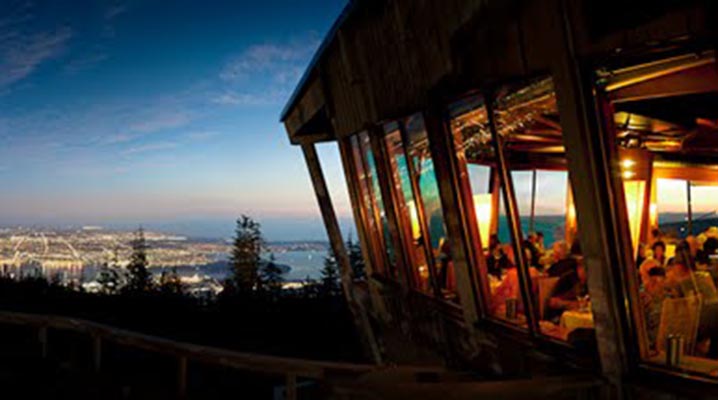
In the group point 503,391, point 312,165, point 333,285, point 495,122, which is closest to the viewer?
point 503,391

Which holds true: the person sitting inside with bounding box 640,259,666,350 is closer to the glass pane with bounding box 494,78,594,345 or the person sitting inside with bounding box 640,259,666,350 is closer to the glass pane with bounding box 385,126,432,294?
the glass pane with bounding box 494,78,594,345

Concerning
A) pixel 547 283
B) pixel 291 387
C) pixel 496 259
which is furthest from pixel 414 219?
pixel 291 387

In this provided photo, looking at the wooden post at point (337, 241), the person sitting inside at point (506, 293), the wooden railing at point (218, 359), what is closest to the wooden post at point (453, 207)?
the person sitting inside at point (506, 293)

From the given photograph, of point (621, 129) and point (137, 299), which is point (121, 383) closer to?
point (621, 129)

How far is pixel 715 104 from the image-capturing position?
6.88 meters

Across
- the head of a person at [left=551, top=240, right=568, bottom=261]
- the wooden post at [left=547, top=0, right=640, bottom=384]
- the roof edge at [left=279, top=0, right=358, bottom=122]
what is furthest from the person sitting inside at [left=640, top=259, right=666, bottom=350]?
the roof edge at [left=279, top=0, right=358, bottom=122]

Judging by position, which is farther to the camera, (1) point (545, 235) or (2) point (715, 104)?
(1) point (545, 235)

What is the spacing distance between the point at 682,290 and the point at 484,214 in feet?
9.07

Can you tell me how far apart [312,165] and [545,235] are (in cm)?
853

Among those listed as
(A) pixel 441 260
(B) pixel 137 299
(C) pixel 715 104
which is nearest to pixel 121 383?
(A) pixel 441 260

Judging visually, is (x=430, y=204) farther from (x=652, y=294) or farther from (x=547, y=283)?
(x=652, y=294)

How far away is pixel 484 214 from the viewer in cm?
857

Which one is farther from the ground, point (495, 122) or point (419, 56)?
point (419, 56)

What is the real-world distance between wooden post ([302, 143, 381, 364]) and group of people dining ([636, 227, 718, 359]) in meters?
8.03
